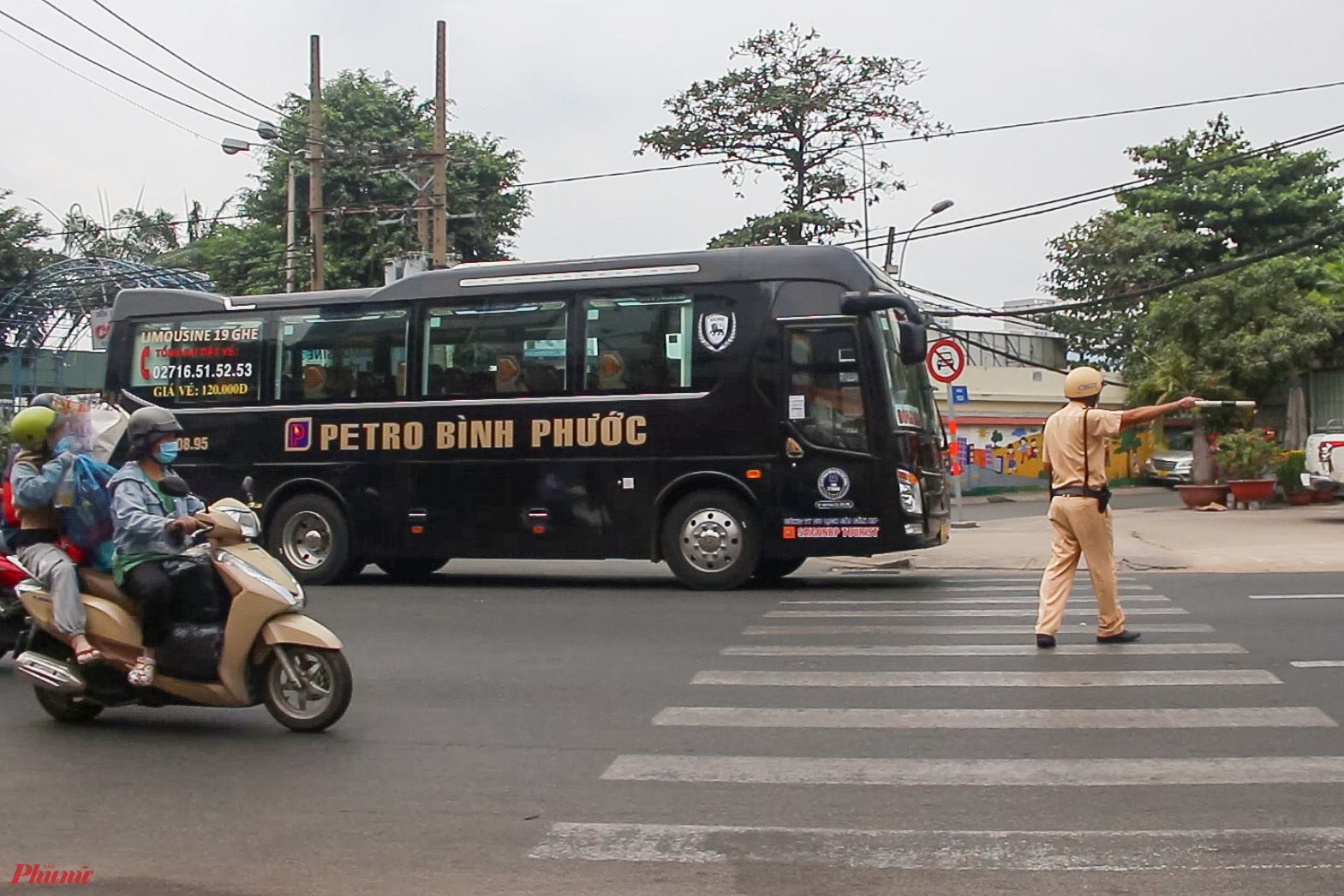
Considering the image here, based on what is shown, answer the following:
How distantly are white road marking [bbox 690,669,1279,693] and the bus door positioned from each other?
4.84 meters

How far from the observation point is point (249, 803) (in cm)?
582

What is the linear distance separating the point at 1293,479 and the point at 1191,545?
304 inches

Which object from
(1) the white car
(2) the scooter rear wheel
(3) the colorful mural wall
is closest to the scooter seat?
(2) the scooter rear wheel

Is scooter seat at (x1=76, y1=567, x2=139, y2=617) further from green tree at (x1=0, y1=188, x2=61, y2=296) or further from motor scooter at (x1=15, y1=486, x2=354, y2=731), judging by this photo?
green tree at (x1=0, y1=188, x2=61, y2=296)

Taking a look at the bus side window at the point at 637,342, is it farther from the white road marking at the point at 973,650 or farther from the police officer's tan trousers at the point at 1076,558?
the police officer's tan trousers at the point at 1076,558

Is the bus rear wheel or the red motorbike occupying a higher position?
the red motorbike

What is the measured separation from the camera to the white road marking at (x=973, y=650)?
9.12 meters

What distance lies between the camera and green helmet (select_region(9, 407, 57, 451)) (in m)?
7.52

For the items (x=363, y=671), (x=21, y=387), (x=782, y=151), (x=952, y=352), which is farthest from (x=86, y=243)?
(x=363, y=671)

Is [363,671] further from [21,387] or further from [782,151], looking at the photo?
[21,387]

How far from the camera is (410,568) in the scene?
1670 cm

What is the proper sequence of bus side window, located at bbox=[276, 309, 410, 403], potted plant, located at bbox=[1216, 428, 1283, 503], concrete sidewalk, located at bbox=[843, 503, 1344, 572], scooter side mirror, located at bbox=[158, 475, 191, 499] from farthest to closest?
potted plant, located at bbox=[1216, 428, 1283, 503]
concrete sidewalk, located at bbox=[843, 503, 1344, 572]
bus side window, located at bbox=[276, 309, 410, 403]
scooter side mirror, located at bbox=[158, 475, 191, 499]

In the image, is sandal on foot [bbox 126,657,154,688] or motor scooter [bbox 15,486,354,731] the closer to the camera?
motor scooter [bbox 15,486,354,731]

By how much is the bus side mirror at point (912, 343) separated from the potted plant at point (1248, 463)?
13642 millimetres
